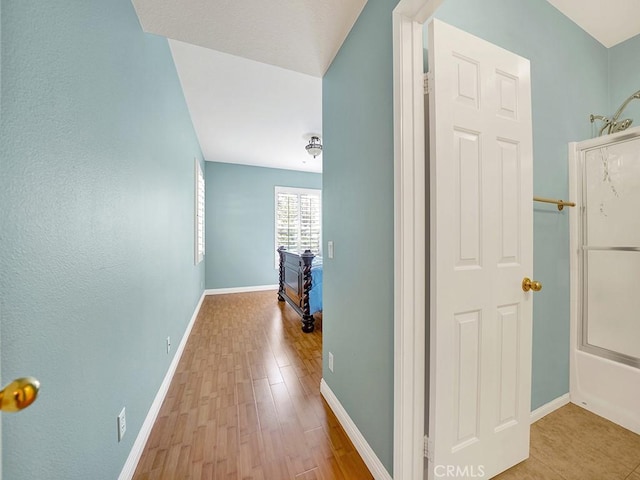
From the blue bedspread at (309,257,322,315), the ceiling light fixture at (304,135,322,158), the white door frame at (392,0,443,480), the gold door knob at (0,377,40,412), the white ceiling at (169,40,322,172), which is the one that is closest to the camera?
the gold door knob at (0,377,40,412)

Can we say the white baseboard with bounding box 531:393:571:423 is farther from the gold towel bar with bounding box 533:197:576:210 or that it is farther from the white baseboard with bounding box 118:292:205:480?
the white baseboard with bounding box 118:292:205:480

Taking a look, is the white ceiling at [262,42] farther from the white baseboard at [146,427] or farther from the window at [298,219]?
the window at [298,219]

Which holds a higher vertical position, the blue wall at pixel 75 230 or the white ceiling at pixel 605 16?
the white ceiling at pixel 605 16

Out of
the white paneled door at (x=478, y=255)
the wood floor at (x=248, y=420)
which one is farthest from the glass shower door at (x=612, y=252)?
the wood floor at (x=248, y=420)

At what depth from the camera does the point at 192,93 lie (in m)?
2.51

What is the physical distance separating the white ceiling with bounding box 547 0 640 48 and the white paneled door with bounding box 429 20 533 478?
987mm

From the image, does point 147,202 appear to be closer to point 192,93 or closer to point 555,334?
point 192,93

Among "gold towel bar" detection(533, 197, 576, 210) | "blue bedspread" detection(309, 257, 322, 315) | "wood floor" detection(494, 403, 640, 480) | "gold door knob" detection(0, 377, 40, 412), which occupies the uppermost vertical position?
"gold towel bar" detection(533, 197, 576, 210)

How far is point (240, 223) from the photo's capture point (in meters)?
5.19

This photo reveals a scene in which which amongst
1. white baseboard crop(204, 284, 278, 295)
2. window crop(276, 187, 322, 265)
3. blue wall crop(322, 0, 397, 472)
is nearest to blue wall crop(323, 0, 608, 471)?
blue wall crop(322, 0, 397, 472)

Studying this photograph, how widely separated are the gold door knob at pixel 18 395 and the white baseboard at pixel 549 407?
2.32 m

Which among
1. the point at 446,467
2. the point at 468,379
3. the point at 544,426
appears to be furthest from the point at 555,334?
the point at 446,467

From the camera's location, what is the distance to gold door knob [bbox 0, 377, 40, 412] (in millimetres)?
382

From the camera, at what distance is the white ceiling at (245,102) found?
2107mm
